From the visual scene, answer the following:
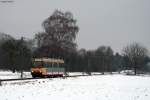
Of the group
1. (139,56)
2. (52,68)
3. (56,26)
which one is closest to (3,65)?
(56,26)

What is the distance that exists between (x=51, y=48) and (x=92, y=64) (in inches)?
1254

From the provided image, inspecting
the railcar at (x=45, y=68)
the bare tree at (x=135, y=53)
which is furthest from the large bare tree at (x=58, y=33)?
the bare tree at (x=135, y=53)

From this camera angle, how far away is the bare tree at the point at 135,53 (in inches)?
5032

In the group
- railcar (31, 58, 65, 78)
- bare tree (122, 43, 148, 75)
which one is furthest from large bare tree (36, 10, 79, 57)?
bare tree (122, 43, 148, 75)

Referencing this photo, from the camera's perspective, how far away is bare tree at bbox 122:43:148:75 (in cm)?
12781

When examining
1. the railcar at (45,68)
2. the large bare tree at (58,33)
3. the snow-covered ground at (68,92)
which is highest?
the large bare tree at (58,33)

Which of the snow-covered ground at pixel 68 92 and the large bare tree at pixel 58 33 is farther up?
the large bare tree at pixel 58 33

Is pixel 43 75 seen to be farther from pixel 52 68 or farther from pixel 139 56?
pixel 139 56

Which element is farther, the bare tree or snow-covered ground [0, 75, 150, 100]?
the bare tree

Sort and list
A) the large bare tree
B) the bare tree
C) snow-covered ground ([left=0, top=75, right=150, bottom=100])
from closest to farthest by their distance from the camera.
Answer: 1. snow-covered ground ([left=0, top=75, right=150, bottom=100])
2. the large bare tree
3. the bare tree

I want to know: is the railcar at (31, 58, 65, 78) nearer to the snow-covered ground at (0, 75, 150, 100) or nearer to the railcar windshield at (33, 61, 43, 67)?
the railcar windshield at (33, 61, 43, 67)

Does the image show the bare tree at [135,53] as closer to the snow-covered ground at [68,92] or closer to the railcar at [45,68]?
the railcar at [45,68]

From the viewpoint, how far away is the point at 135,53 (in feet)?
440

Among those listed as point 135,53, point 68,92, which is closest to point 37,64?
point 68,92
